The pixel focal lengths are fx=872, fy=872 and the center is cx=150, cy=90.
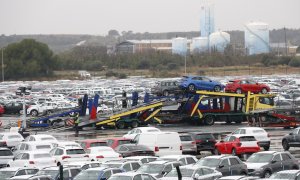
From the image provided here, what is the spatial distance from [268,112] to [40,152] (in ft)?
74.2

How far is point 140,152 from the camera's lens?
35.7 m

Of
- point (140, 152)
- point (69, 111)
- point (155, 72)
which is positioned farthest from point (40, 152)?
point (155, 72)

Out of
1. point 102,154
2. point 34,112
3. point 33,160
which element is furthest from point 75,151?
point 34,112

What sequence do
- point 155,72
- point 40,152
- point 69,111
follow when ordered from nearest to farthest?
point 40,152 < point 69,111 < point 155,72

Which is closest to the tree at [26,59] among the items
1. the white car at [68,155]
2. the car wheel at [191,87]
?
the car wheel at [191,87]

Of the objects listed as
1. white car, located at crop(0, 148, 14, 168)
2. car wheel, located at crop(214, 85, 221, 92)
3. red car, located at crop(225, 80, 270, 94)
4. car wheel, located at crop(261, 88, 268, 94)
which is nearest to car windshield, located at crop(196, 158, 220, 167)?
white car, located at crop(0, 148, 14, 168)

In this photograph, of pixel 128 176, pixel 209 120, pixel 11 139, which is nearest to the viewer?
pixel 128 176

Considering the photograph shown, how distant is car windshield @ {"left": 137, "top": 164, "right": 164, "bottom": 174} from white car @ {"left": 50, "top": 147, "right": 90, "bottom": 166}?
5784 millimetres

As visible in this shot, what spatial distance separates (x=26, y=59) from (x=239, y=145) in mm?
105330

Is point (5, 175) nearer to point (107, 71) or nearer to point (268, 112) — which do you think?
point (268, 112)

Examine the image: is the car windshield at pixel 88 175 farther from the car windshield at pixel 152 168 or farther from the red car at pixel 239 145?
the red car at pixel 239 145

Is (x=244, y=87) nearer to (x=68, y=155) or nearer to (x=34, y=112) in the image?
(x=34, y=112)

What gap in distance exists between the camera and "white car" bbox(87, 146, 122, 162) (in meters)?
34.3

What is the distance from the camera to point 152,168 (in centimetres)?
2855
